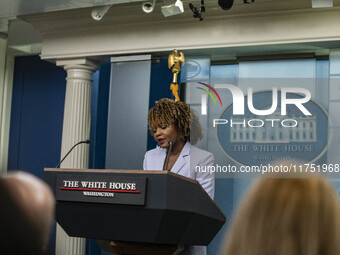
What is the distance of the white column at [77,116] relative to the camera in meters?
5.77

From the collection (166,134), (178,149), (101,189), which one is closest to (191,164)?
(178,149)

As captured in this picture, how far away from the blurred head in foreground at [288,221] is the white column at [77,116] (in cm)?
508

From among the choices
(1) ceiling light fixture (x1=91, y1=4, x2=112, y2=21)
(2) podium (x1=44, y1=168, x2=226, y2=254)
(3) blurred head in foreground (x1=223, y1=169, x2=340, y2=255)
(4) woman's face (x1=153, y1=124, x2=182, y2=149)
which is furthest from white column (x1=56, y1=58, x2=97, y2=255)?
(3) blurred head in foreground (x1=223, y1=169, x2=340, y2=255)

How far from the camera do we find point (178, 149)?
3.20m

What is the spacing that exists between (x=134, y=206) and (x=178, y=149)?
950mm

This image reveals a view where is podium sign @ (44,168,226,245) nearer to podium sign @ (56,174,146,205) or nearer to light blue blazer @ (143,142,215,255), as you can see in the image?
podium sign @ (56,174,146,205)

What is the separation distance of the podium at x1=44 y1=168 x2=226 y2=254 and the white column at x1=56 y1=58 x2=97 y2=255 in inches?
130

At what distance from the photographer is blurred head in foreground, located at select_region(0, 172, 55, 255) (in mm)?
559

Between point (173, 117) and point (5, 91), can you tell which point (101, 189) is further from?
point (5, 91)

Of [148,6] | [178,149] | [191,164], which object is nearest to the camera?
[191,164]

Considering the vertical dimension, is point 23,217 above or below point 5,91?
below

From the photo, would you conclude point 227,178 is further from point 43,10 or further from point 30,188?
point 43,10

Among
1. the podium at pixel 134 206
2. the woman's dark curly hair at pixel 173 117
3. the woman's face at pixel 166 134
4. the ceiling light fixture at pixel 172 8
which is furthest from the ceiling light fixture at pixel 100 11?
the podium at pixel 134 206

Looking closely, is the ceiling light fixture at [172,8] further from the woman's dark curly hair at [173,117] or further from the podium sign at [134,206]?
the podium sign at [134,206]
